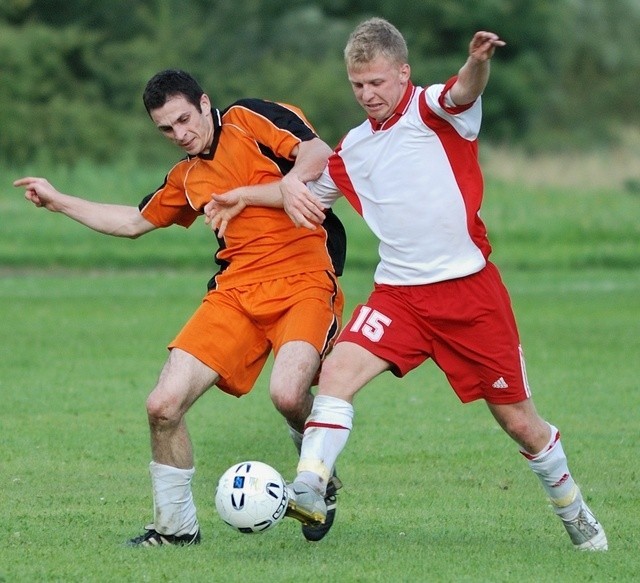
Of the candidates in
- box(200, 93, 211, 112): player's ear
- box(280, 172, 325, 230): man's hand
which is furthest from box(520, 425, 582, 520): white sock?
box(200, 93, 211, 112): player's ear

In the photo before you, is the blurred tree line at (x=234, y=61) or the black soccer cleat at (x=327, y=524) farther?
the blurred tree line at (x=234, y=61)

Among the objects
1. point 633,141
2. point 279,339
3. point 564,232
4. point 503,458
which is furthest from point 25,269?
point 633,141

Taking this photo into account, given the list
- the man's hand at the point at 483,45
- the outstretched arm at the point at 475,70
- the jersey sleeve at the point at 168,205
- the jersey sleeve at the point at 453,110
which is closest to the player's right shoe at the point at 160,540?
the jersey sleeve at the point at 168,205

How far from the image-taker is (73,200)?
288 inches

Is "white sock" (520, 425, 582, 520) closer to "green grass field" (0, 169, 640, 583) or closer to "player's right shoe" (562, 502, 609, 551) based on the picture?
"player's right shoe" (562, 502, 609, 551)

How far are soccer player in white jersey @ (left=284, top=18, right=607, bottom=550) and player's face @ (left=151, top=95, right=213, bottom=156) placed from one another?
801 mm

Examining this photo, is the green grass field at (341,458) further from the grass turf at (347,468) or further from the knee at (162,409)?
the knee at (162,409)

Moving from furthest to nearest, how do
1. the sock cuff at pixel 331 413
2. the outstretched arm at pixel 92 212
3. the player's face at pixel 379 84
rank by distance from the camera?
the outstretched arm at pixel 92 212 → the player's face at pixel 379 84 → the sock cuff at pixel 331 413

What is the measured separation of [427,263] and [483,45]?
1076 millimetres

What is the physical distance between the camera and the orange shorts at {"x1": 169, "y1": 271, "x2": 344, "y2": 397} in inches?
260

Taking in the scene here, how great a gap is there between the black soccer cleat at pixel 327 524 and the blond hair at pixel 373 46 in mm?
2053

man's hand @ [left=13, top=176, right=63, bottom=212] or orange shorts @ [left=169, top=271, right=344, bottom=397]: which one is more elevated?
man's hand @ [left=13, top=176, right=63, bottom=212]

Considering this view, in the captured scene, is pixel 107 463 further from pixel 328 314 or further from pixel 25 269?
pixel 25 269

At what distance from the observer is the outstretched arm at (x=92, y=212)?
7.30 m
